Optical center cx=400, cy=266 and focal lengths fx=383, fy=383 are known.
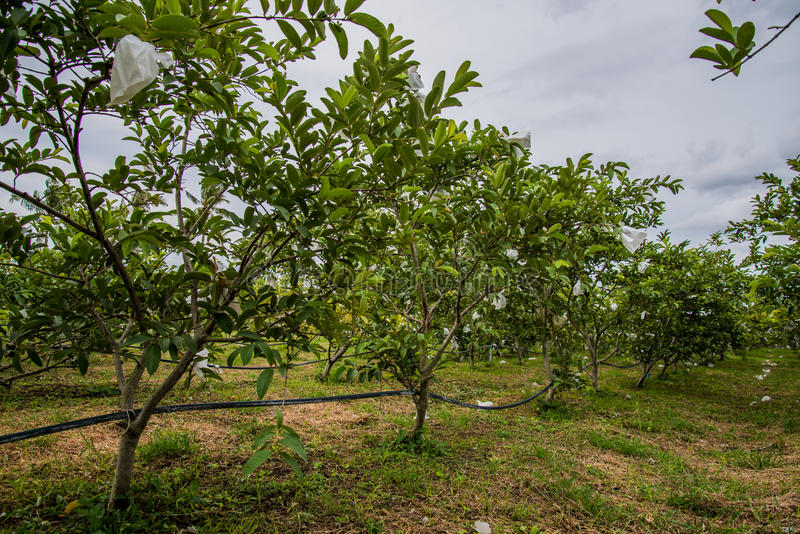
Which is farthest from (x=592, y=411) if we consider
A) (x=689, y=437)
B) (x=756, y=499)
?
(x=756, y=499)

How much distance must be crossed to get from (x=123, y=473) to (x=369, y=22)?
1.97 meters

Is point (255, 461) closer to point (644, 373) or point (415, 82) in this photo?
point (415, 82)

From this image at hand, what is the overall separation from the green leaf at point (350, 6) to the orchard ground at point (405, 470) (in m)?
1.92

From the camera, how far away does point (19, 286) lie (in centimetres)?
210

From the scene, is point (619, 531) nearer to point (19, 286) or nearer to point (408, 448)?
point (408, 448)

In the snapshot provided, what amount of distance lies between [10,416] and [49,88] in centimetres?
317

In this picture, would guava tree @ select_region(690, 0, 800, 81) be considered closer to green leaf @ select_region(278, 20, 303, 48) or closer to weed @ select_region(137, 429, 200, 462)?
green leaf @ select_region(278, 20, 303, 48)

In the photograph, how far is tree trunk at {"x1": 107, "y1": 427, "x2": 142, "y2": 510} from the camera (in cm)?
159

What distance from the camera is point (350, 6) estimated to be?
1002 millimetres

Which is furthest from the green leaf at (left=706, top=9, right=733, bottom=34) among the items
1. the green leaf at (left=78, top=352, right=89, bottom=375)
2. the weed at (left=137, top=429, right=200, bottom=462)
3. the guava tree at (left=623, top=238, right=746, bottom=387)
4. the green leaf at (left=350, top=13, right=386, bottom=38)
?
the guava tree at (left=623, top=238, right=746, bottom=387)

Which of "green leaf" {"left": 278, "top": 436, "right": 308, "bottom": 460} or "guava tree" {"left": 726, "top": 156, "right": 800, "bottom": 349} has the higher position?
"guava tree" {"left": 726, "top": 156, "right": 800, "bottom": 349}

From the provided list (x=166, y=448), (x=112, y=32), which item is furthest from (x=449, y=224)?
(x=166, y=448)

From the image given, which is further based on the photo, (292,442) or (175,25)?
(292,442)

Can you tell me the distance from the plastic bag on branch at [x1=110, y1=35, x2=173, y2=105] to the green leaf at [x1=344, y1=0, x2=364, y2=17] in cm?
48
